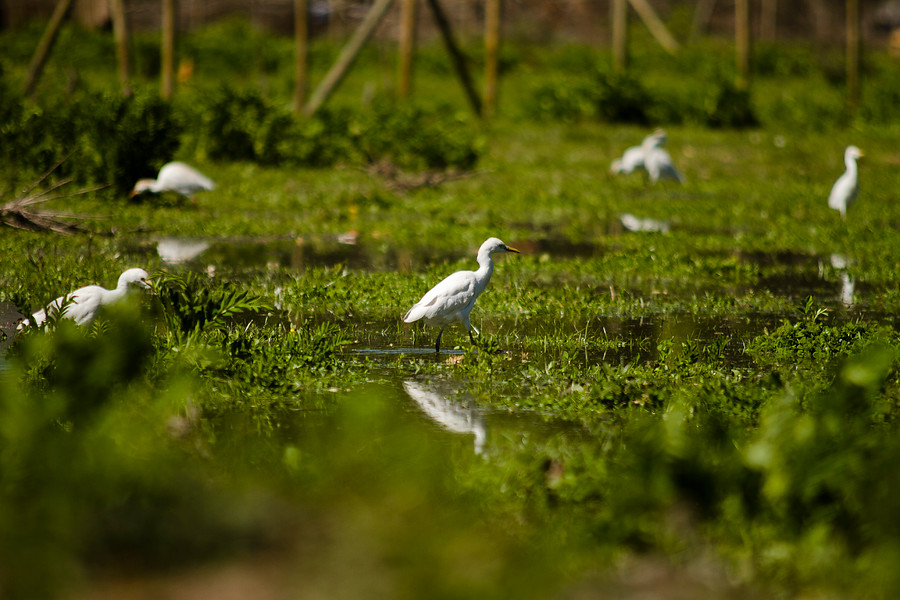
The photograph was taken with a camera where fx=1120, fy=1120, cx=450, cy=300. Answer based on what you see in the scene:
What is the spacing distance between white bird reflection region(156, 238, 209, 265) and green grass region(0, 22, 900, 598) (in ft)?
1.00

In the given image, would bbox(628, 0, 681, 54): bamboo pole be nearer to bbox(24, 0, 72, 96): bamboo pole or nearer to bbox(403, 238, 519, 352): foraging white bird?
bbox(24, 0, 72, 96): bamboo pole

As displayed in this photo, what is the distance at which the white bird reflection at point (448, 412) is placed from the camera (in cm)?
561

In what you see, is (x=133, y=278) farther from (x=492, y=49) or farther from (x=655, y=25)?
(x=655, y=25)

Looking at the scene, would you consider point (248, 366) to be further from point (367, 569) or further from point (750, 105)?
point (750, 105)

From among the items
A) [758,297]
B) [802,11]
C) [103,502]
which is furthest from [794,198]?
[802,11]

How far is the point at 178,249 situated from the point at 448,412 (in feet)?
23.0

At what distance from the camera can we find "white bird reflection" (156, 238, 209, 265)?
11523mm

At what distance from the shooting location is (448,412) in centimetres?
598

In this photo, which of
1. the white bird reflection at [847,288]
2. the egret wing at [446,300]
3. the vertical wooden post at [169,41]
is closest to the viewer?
the egret wing at [446,300]

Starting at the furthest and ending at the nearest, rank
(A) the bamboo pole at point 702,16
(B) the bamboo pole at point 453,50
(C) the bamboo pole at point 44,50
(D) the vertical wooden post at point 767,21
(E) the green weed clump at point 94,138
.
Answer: (A) the bamboo pole at point 702,16
(D) the vertical wooden post at point 767,21
(B) the bamboo pole at point 453,50
(C) the bamboo pole at point 44,50
(E) the green weed clump at point 94,138

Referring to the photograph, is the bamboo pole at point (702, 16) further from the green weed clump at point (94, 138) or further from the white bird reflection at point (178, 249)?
the white bird reflection at point (178, 249)

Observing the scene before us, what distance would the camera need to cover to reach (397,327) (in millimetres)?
8312

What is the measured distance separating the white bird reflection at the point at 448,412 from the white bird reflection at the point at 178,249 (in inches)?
215

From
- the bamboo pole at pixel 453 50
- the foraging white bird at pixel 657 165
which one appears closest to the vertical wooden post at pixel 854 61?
the bamboo pole at pixel 453 50
